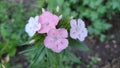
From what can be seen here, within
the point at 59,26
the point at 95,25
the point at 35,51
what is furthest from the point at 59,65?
the point at 95,25

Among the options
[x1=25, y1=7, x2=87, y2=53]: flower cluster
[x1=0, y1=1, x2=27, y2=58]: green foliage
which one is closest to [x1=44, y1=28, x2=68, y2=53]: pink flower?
[x1=25, y1=7, x2=87, y2=53]: flower cluster

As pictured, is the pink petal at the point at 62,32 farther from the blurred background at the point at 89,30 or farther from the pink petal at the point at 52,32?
the blurred background at the point at 89,30

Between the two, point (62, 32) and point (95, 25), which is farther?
point (95, 25)

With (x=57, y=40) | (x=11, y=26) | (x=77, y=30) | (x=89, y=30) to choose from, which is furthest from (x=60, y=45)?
(x=11, y=26)

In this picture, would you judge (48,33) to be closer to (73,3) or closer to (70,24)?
(70,24)

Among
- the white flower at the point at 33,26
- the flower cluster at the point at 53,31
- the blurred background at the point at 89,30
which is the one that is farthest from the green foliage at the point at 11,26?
the flower cluster at the point at 53,31

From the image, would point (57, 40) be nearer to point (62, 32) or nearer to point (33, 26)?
point (62, 32)

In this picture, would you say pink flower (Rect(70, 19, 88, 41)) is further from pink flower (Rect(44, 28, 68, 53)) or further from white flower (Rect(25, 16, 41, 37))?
white flower (Rect(25, 16, 41, 37))
